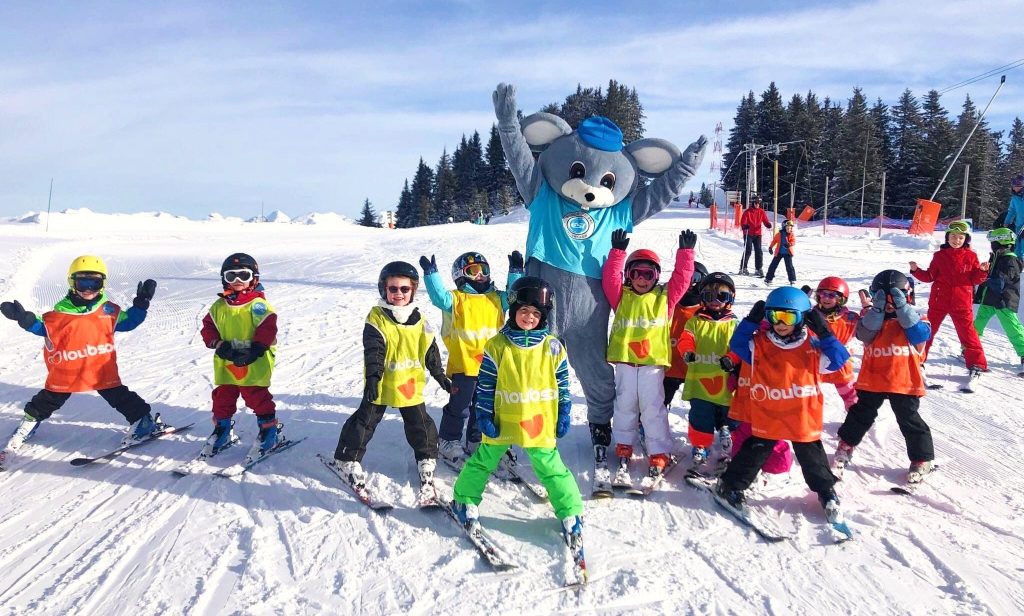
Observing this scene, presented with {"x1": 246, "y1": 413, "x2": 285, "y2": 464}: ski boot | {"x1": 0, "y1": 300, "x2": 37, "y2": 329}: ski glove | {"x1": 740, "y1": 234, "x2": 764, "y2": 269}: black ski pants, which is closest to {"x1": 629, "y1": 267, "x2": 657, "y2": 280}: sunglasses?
{"x1": 246, "y1": 413, "x2": 285, "y2": 464}: ski boot

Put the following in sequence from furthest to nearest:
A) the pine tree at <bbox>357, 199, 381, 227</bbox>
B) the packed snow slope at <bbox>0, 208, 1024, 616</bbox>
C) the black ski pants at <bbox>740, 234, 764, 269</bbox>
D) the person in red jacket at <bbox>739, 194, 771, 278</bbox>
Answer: the pine tree at <bbox>357, 199, 381, 227</bbox>, the black ski pants at <bbox>740, 234, 764, 269</bbox>, the person in red jacket at <bbox>739, 194, 771, 278</bbox>, the packed snow slope at <bbox>0, 208, 1024, 616</bbox>

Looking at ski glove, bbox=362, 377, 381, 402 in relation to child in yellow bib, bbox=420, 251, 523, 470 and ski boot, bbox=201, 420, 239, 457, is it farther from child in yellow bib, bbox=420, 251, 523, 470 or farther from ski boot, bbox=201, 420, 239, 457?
ski boot, bbox=201, 420, 239, 457

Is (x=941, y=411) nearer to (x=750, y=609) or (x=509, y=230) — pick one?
(x=750, y=609)

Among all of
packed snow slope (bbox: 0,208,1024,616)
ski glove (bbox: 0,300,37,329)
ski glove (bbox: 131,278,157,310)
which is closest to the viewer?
packed snow slope (bbox: 0,208,1024,616)

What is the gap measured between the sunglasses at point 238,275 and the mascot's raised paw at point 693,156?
3306 millimetres

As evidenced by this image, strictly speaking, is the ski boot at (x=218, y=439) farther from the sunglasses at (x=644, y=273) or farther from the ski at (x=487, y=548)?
the sunglasses at (x=644, y=273)

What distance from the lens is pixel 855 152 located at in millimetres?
43344

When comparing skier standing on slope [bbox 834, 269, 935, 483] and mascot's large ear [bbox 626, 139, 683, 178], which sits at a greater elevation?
mascot's large ear [bbox 626, 139, 683, 178]

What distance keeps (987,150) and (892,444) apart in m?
45.6

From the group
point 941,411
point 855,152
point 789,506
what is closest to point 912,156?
point 855,152

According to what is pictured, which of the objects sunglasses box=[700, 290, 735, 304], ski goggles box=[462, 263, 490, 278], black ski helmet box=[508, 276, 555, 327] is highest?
ski goggles box=[462, 263, 490, 278]

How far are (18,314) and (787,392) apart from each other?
531cm

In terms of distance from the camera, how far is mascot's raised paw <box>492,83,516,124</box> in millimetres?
4379

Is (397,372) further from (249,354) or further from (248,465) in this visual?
(248,465)
